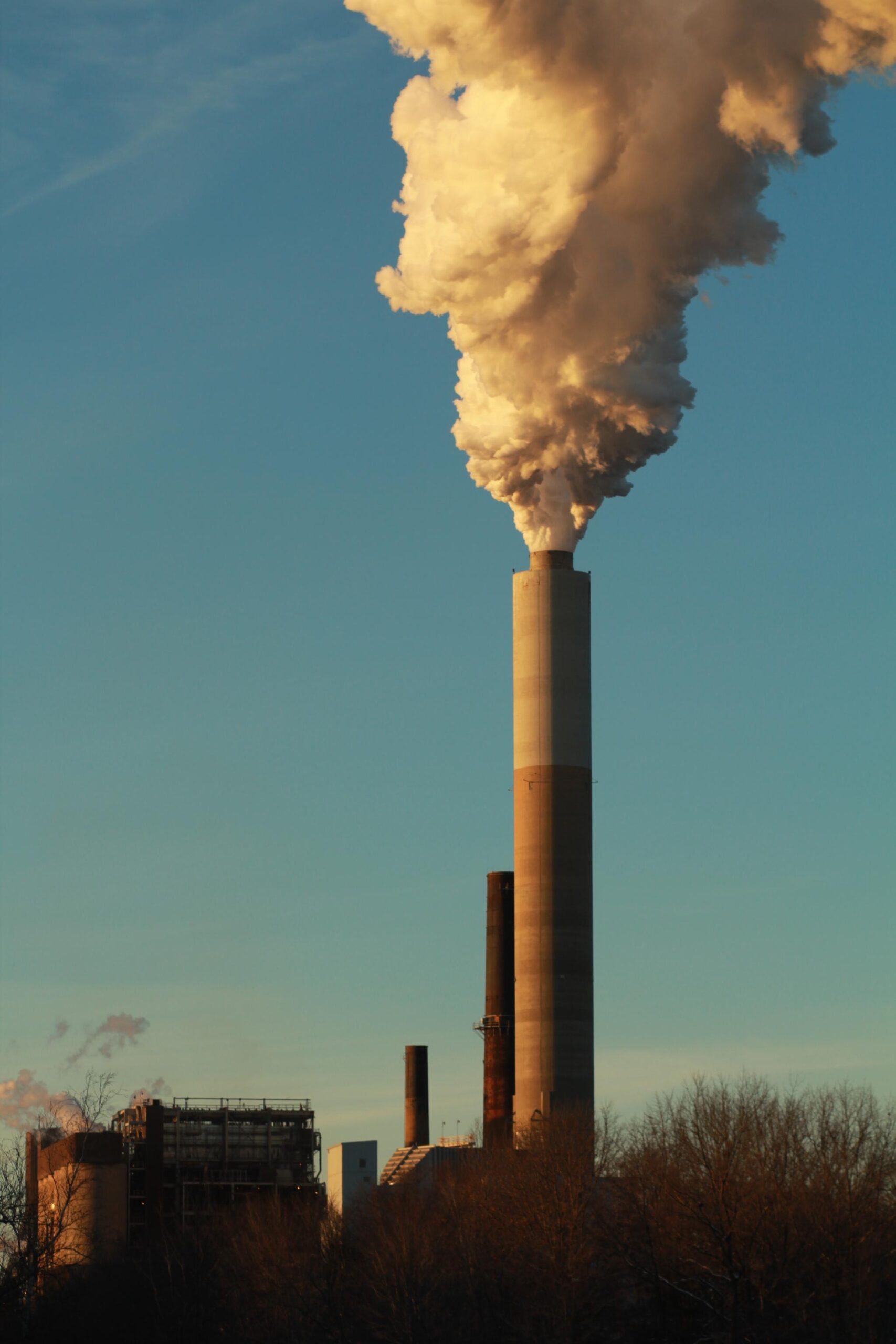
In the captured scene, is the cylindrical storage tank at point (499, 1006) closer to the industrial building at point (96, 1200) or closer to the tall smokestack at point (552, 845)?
the tall smokestack at point (552, 845)

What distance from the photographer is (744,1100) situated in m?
54.6

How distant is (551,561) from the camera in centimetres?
6650

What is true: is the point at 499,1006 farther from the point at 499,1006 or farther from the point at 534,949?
the point at 534,949

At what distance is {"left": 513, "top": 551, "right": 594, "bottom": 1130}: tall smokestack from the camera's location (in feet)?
208

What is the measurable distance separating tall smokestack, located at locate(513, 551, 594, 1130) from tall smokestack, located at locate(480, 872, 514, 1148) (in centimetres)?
481

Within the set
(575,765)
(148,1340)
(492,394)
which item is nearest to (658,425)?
(492,394)

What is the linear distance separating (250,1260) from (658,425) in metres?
31.0

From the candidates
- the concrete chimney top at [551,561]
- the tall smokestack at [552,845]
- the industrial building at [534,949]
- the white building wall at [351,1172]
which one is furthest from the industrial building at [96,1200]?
the concrete chimney top at [551,561]

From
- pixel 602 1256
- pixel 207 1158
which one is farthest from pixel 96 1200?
pixel 602 1256

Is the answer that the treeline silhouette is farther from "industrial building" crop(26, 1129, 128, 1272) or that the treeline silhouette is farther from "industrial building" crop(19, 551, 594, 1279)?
"industrial building" crop(26, 1129, 128, 1272)

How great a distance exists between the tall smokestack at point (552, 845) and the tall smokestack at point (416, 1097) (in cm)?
1604

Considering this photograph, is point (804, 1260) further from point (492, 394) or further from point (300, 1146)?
point (300, 1146)

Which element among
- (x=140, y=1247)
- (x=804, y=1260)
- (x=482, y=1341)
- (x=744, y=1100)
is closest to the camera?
(x=804, y=1260)

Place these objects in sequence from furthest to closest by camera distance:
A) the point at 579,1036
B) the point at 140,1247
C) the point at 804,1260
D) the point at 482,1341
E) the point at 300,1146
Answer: the point at 300,1146
the point at 140,1247
the point at 579,1036
the point at 482,1341
the point at 804,1260
